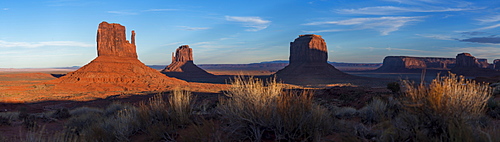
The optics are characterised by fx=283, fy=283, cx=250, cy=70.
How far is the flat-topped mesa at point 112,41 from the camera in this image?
208 feet

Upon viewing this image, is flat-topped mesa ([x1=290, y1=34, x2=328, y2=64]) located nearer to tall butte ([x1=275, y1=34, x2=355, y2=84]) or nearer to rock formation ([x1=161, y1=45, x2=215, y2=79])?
tall butte ([x1=275, y1=34, x2=355, y2=84])

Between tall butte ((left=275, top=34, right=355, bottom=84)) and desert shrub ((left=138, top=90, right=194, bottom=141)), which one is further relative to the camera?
tall butte ((left=275, top=34, right=355, bottom=84))

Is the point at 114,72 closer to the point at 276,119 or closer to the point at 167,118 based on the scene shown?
the point at 167,118

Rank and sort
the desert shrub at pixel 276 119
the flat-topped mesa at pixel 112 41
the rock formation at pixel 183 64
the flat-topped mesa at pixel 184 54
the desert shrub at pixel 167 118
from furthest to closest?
the flat-topped mesa at pixel 184 54 < the rock formation at pixel 183 64 < the flat-topped mesa at pixel 112 41 < the desert shrub at pixel 167 118 < the desert shrub at pixel 276 119

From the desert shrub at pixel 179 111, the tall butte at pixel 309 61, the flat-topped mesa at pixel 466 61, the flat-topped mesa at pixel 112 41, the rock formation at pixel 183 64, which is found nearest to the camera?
the desert shrub at pixel 179 111

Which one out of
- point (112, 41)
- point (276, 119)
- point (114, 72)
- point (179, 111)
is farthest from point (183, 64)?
point (276, 119)

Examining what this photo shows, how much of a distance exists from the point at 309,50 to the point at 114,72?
64.6 metres

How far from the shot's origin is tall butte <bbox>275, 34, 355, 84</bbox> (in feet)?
277

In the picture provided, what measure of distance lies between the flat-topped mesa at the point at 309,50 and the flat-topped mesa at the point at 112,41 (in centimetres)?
5678

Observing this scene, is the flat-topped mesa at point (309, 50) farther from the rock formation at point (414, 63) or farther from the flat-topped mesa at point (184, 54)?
the rock formation at point (414, 63)

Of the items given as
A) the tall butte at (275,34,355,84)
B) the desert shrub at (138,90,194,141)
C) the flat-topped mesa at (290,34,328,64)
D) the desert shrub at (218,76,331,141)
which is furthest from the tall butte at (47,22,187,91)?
the flat-topped mesa at (290,34,328,64)

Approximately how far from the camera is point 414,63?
153 metres

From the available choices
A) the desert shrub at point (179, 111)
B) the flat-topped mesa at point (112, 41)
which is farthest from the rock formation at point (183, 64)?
the desert shrub at point (179, 111)

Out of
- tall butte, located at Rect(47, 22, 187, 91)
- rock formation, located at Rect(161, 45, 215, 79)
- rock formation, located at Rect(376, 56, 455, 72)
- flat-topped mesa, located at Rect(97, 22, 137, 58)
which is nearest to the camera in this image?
tall butte, located at Rect(47, 22, 187, 91)
